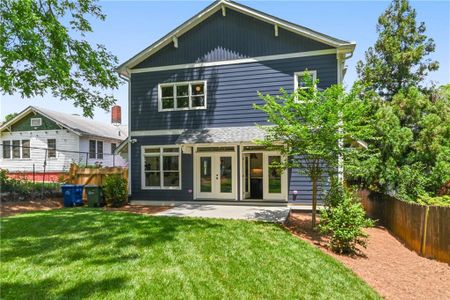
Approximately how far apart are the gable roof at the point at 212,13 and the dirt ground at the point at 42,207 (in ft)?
21.3

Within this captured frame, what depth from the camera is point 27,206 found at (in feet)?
40.6

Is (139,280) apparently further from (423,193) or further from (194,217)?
(423,193)

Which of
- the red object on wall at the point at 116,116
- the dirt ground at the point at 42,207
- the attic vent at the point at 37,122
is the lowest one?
the dirt ground at the point at 42,207

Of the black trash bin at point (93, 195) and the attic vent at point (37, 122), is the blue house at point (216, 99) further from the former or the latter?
the attic vent at point (37, 122)

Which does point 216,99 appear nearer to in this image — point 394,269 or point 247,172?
point 247,172

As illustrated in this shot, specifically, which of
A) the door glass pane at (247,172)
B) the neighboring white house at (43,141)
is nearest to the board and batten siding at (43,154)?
the neighboring white house at (43,141)

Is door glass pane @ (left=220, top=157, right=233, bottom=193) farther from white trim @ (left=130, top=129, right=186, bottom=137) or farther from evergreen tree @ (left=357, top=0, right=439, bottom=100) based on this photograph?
evergreen tree @ (left=357, top=0, right=439, bottom=100)

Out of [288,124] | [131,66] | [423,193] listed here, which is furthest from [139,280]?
[131,66]

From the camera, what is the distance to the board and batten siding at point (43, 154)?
23000mm

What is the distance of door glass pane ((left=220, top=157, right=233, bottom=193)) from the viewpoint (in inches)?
516

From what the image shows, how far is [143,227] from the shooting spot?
8.03m

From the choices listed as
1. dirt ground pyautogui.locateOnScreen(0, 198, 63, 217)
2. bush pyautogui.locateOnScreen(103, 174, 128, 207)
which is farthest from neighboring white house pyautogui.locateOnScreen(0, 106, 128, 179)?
bush pyautogui.locateOnScreen(103, 174, 128, 207)

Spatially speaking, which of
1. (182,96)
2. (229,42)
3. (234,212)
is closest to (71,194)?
(182,96)

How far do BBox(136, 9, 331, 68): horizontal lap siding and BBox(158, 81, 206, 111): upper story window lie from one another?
1086 millimetres
